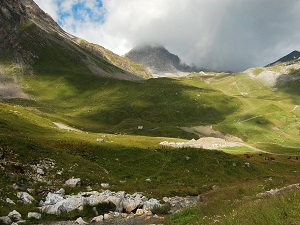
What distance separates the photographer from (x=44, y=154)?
3619 centimetres

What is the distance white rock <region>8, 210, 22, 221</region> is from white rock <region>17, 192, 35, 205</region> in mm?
2506

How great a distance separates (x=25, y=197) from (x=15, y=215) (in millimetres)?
3342

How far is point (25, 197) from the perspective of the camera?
2336 centimetres

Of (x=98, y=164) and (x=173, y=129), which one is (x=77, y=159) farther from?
(x=173, y=129)

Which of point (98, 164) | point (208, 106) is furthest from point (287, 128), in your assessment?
point (98, 164)

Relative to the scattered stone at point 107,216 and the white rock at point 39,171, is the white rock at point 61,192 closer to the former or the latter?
the scattered stone at point 107,216

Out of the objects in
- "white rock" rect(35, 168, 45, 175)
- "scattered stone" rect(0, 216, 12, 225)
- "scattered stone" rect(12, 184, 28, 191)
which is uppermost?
"white rock" rect(35, 168, 45, 175)

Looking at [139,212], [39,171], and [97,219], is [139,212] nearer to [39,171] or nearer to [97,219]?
[97,219]

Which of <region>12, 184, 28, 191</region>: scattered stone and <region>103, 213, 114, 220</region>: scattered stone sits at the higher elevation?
<region>12, 184, 28, 191</region>: scattered stone

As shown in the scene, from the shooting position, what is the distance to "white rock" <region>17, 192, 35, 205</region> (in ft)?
75.4

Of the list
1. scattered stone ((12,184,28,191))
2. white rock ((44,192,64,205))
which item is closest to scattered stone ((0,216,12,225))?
white rock ((44,192,64,205))

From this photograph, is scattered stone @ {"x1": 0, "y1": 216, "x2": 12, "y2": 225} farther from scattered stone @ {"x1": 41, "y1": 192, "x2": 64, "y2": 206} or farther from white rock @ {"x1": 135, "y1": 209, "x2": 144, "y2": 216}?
white rock @ {"x1": 135, "y1": 209, "x2": 144, "y2": 216}

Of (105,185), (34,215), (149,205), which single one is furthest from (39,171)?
(149,205)

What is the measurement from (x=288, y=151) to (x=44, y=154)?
79557mm
